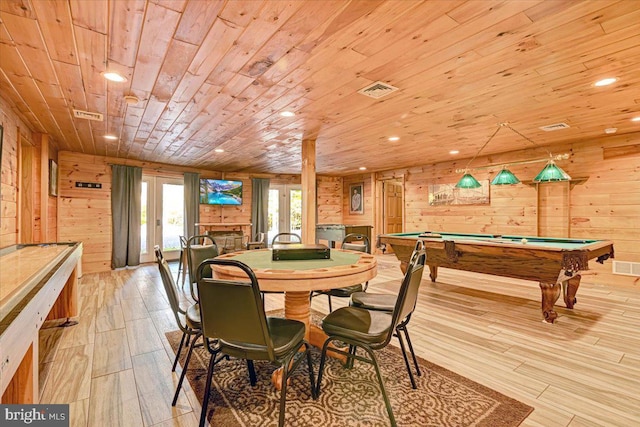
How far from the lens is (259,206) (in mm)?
8070

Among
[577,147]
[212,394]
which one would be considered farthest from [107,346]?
[577,147]

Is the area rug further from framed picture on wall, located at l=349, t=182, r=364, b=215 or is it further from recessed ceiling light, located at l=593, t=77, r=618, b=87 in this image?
framed picture on wall, located at l=349, t=182, r=364, b=215

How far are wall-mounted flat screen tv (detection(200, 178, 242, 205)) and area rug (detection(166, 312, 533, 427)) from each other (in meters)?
5.65

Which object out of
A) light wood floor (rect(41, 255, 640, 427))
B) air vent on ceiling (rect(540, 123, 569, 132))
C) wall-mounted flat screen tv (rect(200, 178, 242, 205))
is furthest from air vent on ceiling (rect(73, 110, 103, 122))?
air vent on ceiling (rect(540, 123, 569, 132))

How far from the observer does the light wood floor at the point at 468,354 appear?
176 cm

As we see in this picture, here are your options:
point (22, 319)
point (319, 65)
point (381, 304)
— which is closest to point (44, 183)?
point (22, 319)

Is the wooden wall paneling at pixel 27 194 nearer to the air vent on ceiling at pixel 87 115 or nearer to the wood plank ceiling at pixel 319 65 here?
the wood plank ceiling at pixel 319 65

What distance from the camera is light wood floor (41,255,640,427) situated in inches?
69.4

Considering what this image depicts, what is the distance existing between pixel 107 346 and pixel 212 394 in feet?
4.40

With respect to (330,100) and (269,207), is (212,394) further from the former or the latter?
(269,207)

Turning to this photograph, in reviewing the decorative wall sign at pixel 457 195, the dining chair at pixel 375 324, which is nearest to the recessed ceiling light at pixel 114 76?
the dining chair at pixel 375 324

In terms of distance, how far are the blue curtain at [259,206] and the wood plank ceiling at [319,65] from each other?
3772 millimetres

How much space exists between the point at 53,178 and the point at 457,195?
7717 millimetres

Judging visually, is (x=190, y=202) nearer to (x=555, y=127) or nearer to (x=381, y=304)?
(x=381, y=304)
